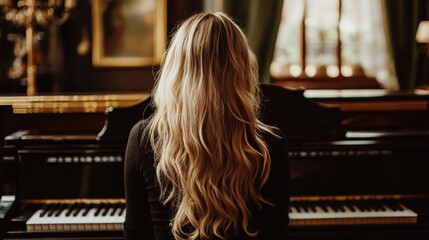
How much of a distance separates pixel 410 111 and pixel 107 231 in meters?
1.82

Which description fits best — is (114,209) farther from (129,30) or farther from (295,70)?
(295,70)

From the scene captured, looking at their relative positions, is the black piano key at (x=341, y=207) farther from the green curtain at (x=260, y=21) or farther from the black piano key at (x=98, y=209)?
the green curtain at (x=260, y=21)

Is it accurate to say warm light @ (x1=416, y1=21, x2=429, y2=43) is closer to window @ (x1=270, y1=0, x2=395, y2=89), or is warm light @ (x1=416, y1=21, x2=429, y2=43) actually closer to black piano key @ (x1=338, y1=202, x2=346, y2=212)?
window @ (x1=270, y1=0, x2=395, y2=89)

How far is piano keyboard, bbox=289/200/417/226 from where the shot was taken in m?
2.06

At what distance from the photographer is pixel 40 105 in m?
2.31

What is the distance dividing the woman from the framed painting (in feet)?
13.7

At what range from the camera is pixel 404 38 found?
4625mm

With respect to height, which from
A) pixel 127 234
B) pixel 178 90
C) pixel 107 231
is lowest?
pixel 107 231

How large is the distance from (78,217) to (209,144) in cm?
106

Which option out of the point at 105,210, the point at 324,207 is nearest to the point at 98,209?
the point at 105,210

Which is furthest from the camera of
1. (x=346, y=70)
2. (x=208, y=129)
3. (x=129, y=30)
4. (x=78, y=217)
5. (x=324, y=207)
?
(x=346, y=70)

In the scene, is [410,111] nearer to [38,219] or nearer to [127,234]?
[127,234]

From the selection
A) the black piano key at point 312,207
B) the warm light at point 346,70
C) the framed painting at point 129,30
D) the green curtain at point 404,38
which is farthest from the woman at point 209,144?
the warm light at point 346,70

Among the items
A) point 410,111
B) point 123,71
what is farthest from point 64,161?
point 123,71
